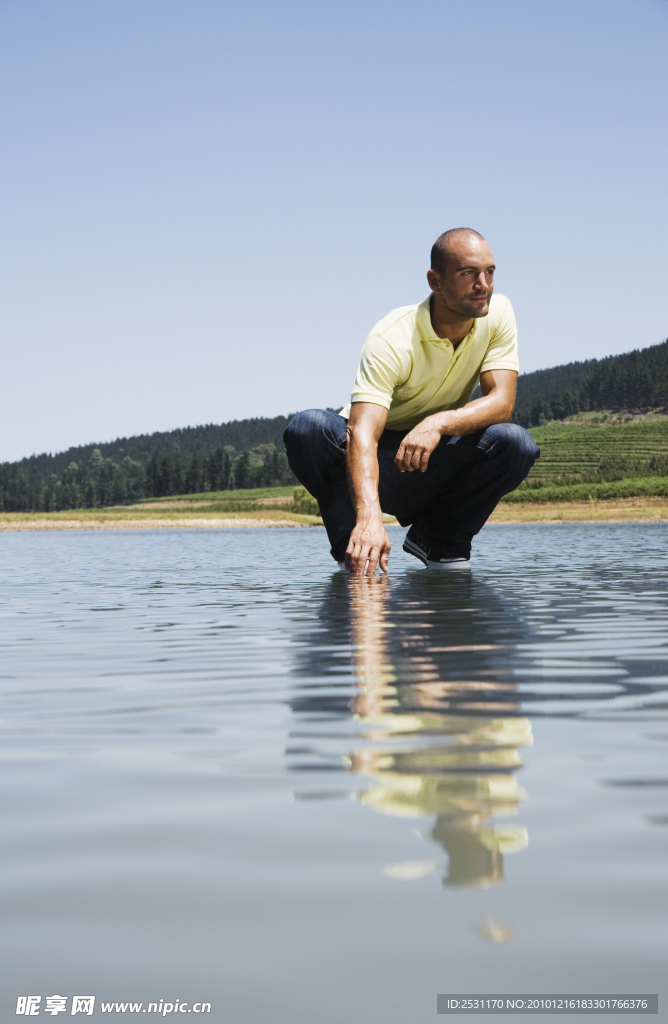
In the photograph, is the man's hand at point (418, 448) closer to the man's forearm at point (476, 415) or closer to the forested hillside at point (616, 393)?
the man's forearm at point (476, 415)

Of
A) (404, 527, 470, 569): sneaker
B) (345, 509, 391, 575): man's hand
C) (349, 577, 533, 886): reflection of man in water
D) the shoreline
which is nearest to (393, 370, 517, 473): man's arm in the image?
(345, 509, 391, 575): man's hand

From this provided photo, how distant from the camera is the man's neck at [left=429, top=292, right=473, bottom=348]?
216 inches

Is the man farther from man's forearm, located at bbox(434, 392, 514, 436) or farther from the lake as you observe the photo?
the lake

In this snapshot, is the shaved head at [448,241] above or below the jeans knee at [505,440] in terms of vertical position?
above

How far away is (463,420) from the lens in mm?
5516

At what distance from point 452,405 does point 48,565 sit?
5382mm

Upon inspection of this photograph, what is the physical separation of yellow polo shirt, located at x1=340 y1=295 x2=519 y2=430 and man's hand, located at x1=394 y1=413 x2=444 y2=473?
0.41 m

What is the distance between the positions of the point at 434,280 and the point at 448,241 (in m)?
0.29

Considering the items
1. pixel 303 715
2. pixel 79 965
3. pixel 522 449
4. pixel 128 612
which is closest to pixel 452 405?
pixel 522 449

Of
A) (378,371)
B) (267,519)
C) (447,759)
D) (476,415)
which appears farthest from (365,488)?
(267,519)

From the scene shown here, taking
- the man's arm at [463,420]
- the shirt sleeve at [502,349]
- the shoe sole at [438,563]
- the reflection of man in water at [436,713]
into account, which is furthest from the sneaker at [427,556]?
the reflection of man in water at [436,713]

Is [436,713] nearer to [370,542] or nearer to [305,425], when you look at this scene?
[370,542]

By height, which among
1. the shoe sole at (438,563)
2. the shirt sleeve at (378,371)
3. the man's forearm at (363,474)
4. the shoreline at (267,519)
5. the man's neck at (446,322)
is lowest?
the shoreline at (267,519)

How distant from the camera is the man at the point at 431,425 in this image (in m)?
5.14
